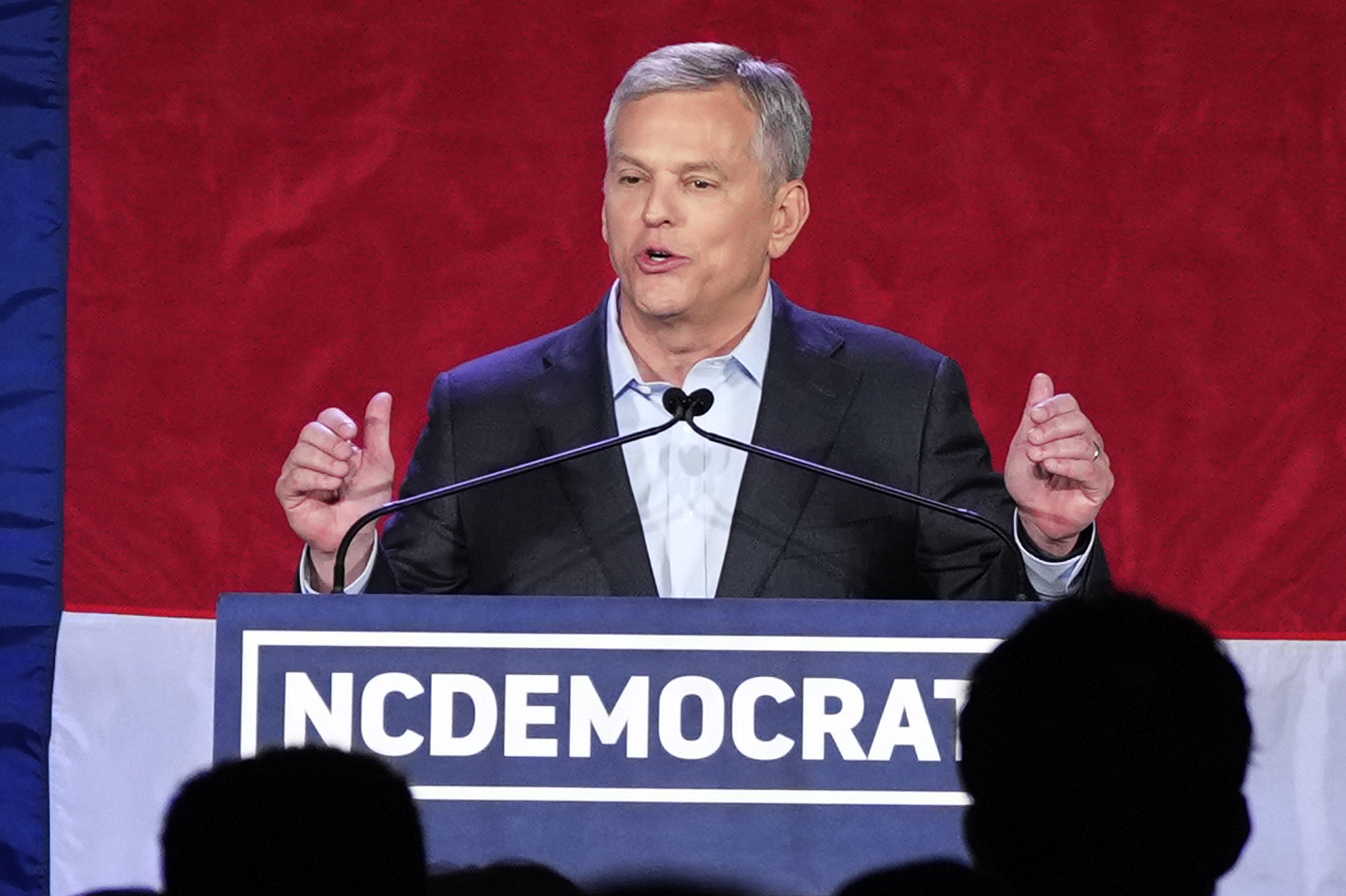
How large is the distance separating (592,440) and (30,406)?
3.63 ft

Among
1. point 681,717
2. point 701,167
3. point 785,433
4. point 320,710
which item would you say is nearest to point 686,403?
point 681,717

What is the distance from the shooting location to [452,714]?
1.43 m

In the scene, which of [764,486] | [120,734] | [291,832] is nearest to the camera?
[291,832]

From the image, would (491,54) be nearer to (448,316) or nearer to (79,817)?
(448,316)

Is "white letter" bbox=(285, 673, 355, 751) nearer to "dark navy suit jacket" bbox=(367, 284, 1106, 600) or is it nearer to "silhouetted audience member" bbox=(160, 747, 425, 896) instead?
"dark navy suit jacket" bbox=(367, 284, 1106, 600)

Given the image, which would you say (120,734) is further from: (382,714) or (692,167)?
(382,714)

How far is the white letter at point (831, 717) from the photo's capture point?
4.66ft

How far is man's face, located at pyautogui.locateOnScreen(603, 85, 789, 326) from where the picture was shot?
2256mm

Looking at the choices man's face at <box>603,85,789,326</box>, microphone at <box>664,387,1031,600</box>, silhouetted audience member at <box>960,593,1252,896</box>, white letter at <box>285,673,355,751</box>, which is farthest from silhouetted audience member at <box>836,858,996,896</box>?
man's face at <box>603,85,789,326</box>

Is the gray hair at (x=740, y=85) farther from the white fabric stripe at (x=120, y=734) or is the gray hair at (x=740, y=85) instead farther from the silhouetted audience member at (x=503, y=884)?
the silhouetted audience member at (x=503, y=884)

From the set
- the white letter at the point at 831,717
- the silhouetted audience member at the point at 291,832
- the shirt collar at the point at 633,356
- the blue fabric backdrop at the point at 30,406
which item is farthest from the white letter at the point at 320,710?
the blue fabric backdrop at the point at 30,406

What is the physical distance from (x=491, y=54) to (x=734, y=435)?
3.07 feet

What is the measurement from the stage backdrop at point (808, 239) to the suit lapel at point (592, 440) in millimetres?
545

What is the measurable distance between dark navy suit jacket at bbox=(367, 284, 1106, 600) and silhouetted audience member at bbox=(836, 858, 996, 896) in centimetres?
107
